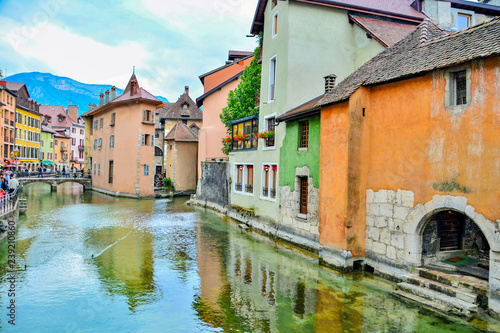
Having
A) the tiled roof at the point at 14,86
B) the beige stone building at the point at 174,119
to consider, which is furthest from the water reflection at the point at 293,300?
the tiled roof at the point at 14,86

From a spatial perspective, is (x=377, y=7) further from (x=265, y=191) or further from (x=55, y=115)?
(x=55, y=115)

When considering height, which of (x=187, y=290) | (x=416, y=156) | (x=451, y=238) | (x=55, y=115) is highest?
(x=55, y=115)

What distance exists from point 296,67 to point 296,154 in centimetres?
453

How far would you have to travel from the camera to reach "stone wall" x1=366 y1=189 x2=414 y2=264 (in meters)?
10.6

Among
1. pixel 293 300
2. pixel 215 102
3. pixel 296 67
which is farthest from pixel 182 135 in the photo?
pixel 293 300

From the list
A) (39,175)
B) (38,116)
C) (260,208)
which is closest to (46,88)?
(38,116)

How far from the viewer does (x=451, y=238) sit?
11336 mm

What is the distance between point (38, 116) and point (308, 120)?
5442 centimetres

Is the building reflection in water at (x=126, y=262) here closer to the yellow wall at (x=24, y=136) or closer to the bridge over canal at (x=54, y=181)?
the bridge over canal at (x=54, y=181)

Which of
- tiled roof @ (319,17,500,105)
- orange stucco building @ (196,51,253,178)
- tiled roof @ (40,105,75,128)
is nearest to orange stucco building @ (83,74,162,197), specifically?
orange stucco building @ (196,51,253,178)

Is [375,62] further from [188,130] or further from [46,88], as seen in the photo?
[46,88]

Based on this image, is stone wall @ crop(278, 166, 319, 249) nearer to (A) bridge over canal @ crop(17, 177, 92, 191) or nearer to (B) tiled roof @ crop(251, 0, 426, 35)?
(B) tiled roof @ crop(251, 0, 426, 35)

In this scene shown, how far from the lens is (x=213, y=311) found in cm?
912

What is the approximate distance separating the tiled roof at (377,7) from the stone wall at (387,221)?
1092 cm
